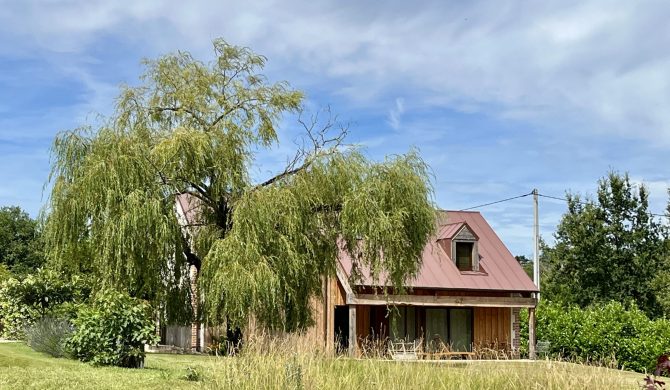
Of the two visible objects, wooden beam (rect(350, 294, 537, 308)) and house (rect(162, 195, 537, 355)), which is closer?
wooden beam (rect(350, 294, 537, 308))

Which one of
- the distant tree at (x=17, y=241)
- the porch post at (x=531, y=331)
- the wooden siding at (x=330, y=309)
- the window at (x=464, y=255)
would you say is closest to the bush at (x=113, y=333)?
the wooden siding at (x=330, y=309)

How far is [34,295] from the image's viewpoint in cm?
2206

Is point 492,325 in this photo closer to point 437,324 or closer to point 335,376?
point 437,324

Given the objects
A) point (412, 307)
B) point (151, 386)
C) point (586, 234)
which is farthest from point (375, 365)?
point (586, 234)

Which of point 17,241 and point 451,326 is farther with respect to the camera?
point 17,241

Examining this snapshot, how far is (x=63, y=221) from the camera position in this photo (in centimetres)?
1489

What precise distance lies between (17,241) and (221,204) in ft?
135

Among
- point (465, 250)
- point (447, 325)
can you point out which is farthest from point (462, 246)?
point (447, 325)

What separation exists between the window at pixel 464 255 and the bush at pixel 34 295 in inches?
549

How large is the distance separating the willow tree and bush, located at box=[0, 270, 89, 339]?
248 inches

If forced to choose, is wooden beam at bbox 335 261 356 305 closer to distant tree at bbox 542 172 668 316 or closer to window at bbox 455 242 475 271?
window at bbox 455 242 475 271

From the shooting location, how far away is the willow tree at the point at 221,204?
48.4 ft

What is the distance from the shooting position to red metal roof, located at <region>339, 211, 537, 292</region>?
28.1 metres

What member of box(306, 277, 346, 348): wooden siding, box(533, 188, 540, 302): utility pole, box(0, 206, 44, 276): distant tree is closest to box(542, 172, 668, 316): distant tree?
box(533, 188, 540, 302): utility pole
